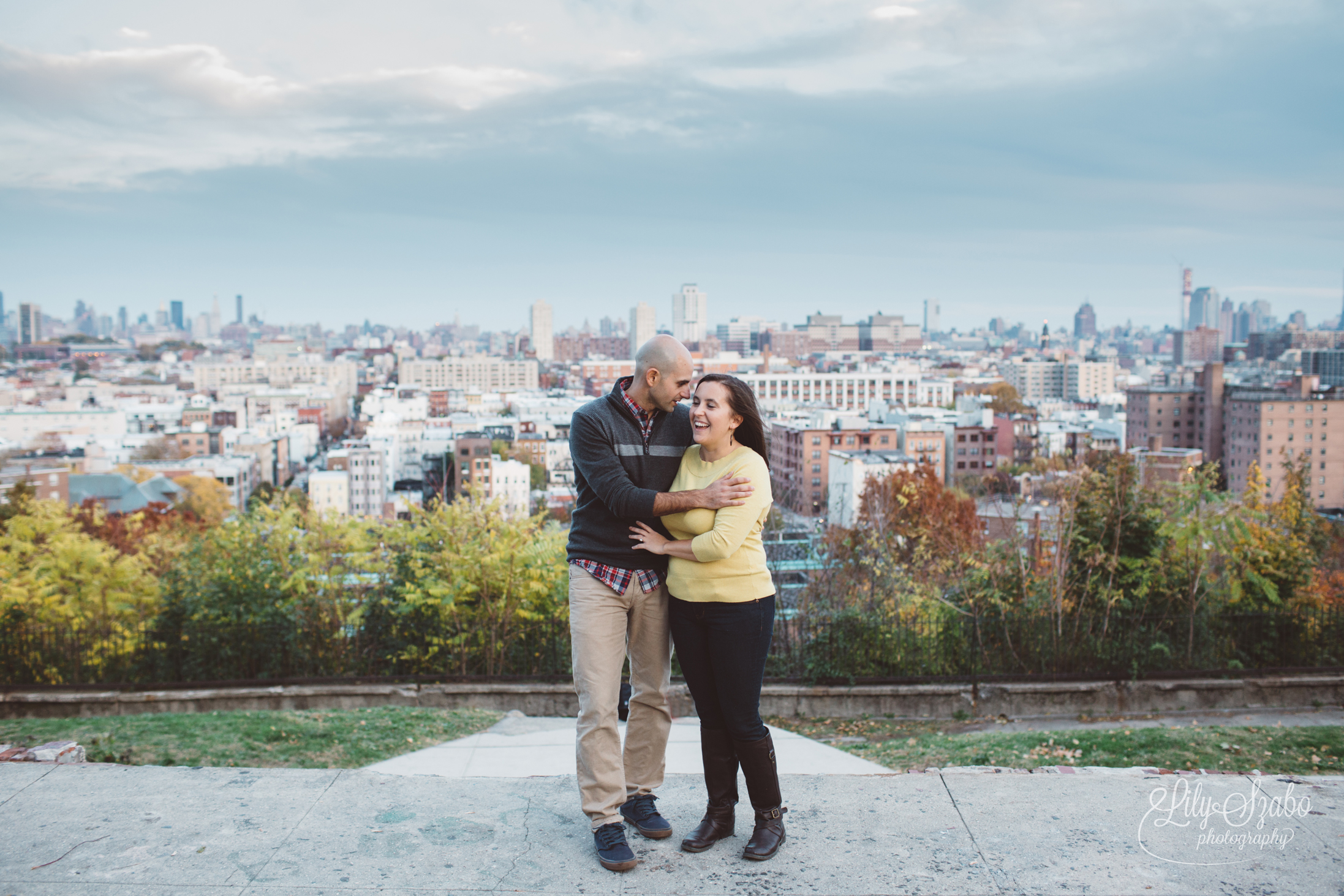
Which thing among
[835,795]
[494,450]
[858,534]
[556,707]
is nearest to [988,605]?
[556,707]

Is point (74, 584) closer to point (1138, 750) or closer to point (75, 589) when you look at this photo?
point (75, 589)

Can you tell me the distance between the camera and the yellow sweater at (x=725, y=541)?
10.2 feet

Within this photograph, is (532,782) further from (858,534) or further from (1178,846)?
(858,534)

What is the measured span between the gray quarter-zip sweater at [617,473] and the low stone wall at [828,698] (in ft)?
13.6

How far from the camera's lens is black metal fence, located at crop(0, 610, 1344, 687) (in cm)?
779

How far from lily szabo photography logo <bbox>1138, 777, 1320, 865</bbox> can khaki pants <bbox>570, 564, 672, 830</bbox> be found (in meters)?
1.73

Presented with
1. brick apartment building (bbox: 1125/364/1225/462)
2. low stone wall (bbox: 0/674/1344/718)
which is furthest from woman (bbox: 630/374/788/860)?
brick apartment building (bbox: 1125/364/1225/462)

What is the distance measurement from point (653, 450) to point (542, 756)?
9.68ft

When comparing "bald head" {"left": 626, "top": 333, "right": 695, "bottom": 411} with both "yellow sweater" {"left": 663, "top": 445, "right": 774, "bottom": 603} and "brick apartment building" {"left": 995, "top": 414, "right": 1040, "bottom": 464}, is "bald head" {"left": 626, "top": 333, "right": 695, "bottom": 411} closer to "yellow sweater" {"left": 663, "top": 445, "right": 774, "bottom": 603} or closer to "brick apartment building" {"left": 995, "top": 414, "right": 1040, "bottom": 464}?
"yellow sweater" {"left": 663, "top": 445, "right": 774, "bottom": 603}

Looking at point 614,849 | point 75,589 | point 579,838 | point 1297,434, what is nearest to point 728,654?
point 614,849

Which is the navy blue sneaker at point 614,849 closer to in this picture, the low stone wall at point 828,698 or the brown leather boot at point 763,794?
the brown leather boot at point 763,794

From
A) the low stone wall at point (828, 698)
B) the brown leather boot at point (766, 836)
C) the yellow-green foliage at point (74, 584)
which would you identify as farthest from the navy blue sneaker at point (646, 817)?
the yellow-green foliage at point (74, 584)

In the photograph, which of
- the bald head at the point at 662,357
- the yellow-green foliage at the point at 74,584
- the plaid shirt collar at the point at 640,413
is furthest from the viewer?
the yellow-green foliage at the point at 74,584

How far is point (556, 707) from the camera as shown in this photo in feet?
25.0
